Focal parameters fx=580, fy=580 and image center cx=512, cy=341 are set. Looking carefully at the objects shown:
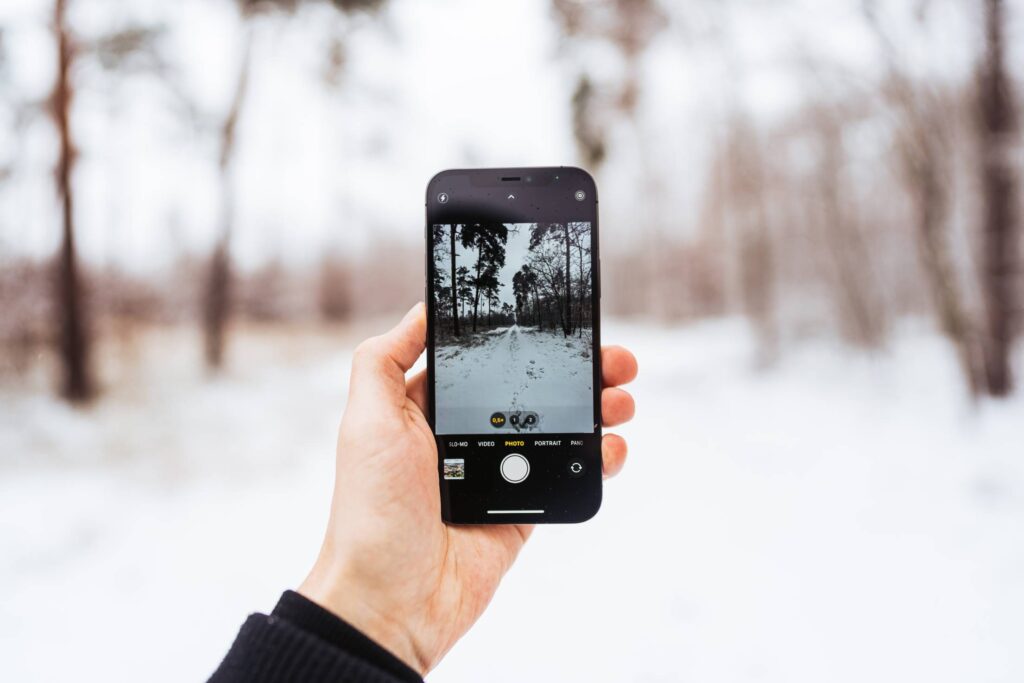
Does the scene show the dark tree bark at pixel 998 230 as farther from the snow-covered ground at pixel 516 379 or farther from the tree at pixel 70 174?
the tree at pixel 70 174

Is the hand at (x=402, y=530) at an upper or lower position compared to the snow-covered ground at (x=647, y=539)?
upper

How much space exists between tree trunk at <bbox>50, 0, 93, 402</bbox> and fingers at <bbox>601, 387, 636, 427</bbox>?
2800mm

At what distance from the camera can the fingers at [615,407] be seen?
0.93 metres

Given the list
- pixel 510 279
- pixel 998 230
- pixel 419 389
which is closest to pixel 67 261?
pixel 419 389

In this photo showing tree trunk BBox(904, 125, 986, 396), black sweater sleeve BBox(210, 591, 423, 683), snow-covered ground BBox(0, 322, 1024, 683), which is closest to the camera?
black sweater sleeve BBox(210, 591, 423, 683)

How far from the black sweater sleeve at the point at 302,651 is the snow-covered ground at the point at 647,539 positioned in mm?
830

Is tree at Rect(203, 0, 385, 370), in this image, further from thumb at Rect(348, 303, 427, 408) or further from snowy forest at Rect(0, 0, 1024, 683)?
thumb at Rect(348, 303, 427, 408)

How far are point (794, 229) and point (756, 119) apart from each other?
1128 mm

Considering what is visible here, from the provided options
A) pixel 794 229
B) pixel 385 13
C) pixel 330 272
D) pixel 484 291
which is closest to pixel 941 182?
pixel 794 229

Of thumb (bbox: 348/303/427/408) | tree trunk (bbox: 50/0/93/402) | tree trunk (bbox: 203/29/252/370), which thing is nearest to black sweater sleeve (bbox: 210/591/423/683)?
thumb (bbox: 348/303/427/408)

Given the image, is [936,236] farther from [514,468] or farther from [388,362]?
[388,362]

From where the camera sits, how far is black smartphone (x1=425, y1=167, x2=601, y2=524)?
0.90 metres

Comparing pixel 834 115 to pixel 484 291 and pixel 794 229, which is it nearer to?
pixel 794 229

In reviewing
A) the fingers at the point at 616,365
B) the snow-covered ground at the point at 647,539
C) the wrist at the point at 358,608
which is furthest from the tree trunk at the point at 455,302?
the snow-covered ground at the point at 647,539
